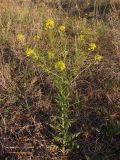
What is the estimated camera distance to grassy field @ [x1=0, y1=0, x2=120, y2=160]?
2.83m

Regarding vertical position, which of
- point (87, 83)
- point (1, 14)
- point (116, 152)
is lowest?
point (116, 152)

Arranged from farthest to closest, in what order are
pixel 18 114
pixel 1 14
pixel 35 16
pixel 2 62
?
1. pixel 1 14
2. pixel 35 16
3. pixel 2 62
4. pixel 18 114

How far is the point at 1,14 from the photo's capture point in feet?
17.8

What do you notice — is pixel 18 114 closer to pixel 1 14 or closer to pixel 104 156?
pixel 104 156

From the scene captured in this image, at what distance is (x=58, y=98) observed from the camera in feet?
9.08

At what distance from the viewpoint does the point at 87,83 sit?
3.64 meters

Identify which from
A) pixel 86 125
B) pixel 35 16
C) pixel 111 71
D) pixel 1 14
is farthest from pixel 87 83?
pixel 1 14

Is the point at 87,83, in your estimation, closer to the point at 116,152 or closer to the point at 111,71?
the point at 111,71

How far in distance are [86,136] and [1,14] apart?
3.13m

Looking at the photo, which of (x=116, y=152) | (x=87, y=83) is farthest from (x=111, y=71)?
(x=116, y=152)

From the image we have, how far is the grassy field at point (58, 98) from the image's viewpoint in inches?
111

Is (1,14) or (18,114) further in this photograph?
(1,14)

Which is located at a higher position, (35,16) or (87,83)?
(35,16)

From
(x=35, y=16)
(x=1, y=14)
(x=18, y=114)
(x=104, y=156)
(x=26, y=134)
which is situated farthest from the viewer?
(x=1, y=14)
